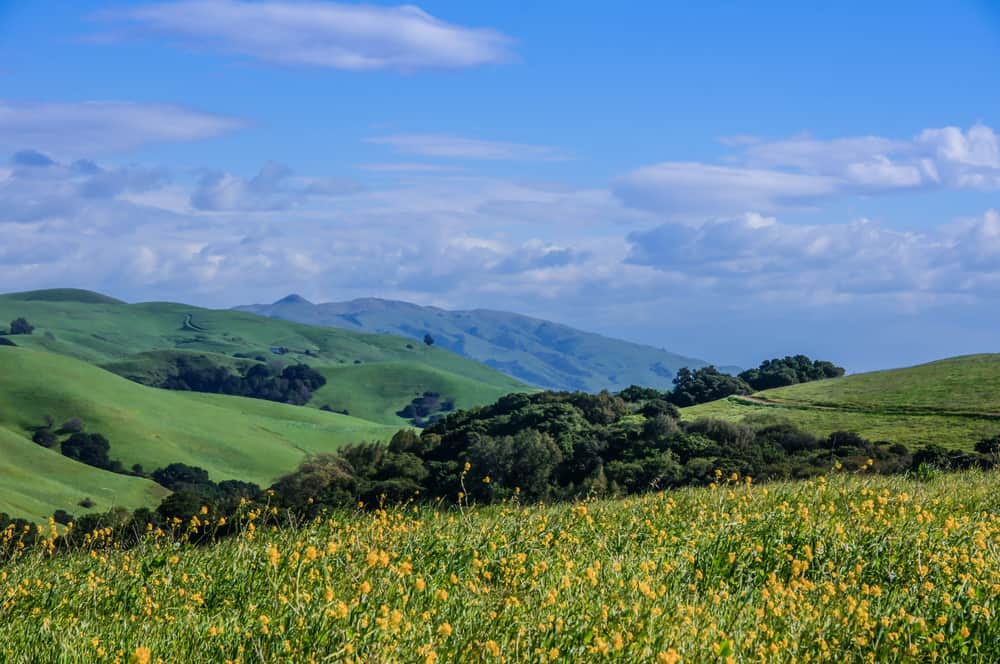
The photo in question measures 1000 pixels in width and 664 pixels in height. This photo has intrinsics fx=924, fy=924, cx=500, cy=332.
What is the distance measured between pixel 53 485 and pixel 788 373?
69053mm

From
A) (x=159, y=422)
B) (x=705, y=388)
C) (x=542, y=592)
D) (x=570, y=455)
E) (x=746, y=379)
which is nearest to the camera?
(x=542, y=592)

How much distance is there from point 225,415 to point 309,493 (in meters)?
107

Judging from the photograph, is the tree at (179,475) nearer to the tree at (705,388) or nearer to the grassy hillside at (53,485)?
the grassy hillside at (53,485)

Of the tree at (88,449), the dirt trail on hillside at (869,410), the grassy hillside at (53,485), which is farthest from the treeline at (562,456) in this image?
the tree at (88,449)

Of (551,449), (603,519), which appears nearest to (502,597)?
(603,519)

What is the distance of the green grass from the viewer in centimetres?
11581

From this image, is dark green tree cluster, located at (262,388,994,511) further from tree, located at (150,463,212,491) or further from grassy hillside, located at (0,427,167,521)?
tree, located at (150,463,212,491)

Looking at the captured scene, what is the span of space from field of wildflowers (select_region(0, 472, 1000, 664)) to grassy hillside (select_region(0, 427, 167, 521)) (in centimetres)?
7394

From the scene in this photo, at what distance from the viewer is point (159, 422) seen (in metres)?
127

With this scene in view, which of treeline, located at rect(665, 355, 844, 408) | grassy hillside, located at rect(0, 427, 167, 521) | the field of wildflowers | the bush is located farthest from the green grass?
the field of wildflowers

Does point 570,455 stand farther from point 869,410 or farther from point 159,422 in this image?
point 159,422

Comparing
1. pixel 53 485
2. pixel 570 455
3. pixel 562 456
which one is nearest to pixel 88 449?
pixel 53 485

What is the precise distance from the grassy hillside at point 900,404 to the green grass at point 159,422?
72968 mm

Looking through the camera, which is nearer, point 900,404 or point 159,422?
point 900,404
